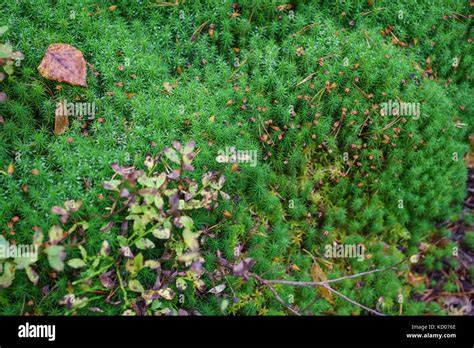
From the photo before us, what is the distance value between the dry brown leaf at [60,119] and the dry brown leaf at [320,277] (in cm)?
302

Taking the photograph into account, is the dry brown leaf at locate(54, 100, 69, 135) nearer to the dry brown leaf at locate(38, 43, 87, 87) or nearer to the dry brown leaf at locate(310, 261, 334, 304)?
the dry brown leaf at locate(38, 43, 87, 87)

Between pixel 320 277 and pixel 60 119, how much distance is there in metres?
3.21

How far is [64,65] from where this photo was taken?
4.46 m

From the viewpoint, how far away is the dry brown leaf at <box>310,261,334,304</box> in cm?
468

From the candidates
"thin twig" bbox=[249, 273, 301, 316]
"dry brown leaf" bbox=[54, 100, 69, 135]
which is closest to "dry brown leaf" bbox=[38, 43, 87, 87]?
"dry brown leaf" bbox=[54, 100, 69, 135]

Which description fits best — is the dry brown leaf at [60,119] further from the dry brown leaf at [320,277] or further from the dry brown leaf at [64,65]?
the dry brown leaf at [320,277]

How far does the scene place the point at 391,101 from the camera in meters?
5.15

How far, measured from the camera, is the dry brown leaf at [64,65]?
442 cm

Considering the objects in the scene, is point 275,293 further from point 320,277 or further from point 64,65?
point 64,65

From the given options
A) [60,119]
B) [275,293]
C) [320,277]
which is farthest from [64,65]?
[320,277]

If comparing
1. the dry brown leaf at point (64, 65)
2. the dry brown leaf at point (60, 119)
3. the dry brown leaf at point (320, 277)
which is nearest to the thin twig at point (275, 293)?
the dry brown leaf at point (320, 277)

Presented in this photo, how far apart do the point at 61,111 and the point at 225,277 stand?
234cm


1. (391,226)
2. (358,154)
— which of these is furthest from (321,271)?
(358,154)

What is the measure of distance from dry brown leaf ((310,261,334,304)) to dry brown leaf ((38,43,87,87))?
10.3 ft
